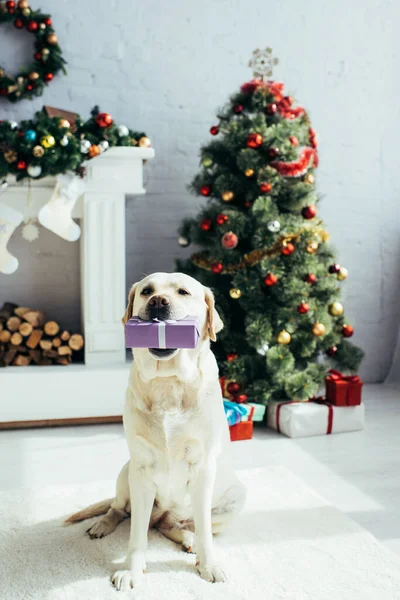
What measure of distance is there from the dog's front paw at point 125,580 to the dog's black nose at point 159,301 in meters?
0.73

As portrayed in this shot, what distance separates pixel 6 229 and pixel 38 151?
47cm

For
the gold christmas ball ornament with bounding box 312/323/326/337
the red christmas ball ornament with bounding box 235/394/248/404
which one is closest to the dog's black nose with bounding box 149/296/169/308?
the red christmas ball ornament with bounding box 235/394/248/404

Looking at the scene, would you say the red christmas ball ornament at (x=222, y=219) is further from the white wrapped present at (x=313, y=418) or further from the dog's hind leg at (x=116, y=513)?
the dog's hind leg at (x=116, y=513)

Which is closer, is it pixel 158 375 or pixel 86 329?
pixel 158 375

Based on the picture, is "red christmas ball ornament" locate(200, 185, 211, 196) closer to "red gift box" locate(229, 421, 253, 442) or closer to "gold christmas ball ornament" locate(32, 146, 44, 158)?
"gold christmas ball ornament" locate(32, 146, 44, 158)

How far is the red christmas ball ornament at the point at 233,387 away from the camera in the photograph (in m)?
3.19

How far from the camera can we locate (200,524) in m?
1.66

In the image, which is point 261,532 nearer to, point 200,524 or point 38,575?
point 200,524

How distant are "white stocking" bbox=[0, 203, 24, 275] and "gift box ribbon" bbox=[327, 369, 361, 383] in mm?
1775

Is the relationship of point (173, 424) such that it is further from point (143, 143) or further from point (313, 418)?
point (143, 143)

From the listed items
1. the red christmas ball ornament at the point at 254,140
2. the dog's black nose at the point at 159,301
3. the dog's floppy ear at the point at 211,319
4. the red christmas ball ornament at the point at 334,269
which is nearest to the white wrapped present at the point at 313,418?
the red christmas ball ornament at the point at 334,269

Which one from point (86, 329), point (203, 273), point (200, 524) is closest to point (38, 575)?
point (200, 524)

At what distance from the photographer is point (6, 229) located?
3182 millimetres

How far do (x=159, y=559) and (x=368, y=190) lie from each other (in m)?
3.17
